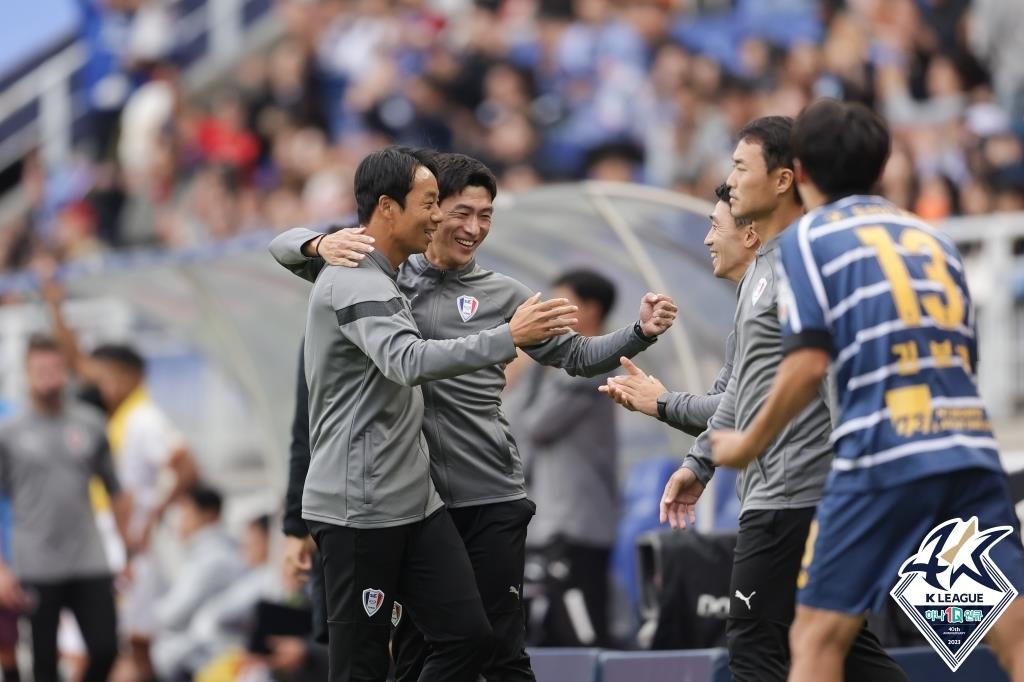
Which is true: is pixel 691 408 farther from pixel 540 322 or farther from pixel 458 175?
pixel 458 175

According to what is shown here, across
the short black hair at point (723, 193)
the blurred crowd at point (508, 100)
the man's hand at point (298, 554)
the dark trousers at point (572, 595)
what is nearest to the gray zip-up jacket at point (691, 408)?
the short black hair at point (723, 193)

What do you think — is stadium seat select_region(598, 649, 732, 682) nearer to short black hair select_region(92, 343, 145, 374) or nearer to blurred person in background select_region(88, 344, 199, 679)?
blurred person in background select_region(88, 344, 199, 679)

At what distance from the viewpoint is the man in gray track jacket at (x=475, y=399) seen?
6.00 m

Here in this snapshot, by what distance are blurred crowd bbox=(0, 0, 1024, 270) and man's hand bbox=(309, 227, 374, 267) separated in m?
6.60

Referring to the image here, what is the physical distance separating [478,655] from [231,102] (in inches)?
615

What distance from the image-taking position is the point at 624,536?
403 inches

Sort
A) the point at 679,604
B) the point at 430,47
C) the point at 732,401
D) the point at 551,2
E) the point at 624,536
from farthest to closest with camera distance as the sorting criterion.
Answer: the point at 430,47, the point at 551,2, the point at 624,536, the point at 679,604, the point at 732,401

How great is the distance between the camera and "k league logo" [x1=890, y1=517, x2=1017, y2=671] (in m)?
4.79

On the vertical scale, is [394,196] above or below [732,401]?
above

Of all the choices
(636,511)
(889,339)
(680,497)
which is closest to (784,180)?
(680,497)

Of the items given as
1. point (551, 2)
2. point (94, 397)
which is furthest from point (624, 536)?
point (551, 2)

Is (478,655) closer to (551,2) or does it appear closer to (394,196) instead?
(394,196)

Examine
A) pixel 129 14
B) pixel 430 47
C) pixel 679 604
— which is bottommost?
pixel 679 604

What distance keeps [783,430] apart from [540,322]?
864mm
